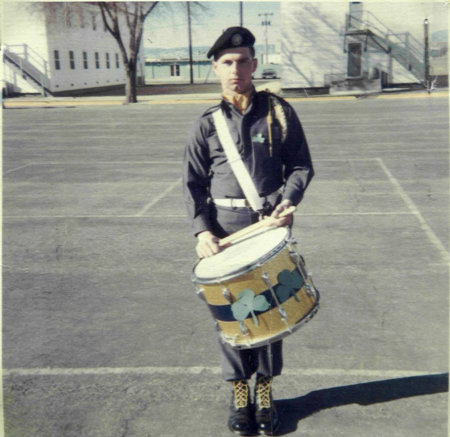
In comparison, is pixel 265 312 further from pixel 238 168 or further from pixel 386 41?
pixel 386 41

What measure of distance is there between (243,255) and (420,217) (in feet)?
18.6

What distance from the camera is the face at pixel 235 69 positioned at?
10.2 ft

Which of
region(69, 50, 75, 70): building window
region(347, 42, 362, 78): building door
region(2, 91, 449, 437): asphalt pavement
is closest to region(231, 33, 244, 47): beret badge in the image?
region(2, 91, 449, 437): asphalt pavement

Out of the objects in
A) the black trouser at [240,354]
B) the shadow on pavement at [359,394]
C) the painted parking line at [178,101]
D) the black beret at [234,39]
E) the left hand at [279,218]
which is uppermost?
the black beret at [234,39]

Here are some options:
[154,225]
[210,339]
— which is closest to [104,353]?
[210,339]

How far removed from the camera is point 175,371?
157 inches

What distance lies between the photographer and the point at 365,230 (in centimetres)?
740

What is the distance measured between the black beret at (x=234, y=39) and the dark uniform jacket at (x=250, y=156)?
0.95ft

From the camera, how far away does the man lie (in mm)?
3154

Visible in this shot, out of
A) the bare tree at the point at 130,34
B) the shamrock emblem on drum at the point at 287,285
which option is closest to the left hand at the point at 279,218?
the shamrock emblem on drum at the point at 287,285

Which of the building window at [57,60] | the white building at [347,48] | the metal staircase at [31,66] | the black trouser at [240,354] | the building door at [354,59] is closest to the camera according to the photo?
the black trouser at [240,354]

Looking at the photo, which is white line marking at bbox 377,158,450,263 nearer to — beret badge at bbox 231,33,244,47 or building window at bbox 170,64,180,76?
beret badge at bbox 231,33,244,47

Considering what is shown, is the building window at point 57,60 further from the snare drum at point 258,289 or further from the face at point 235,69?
the snare drum at point 258,289

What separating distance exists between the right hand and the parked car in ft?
153
